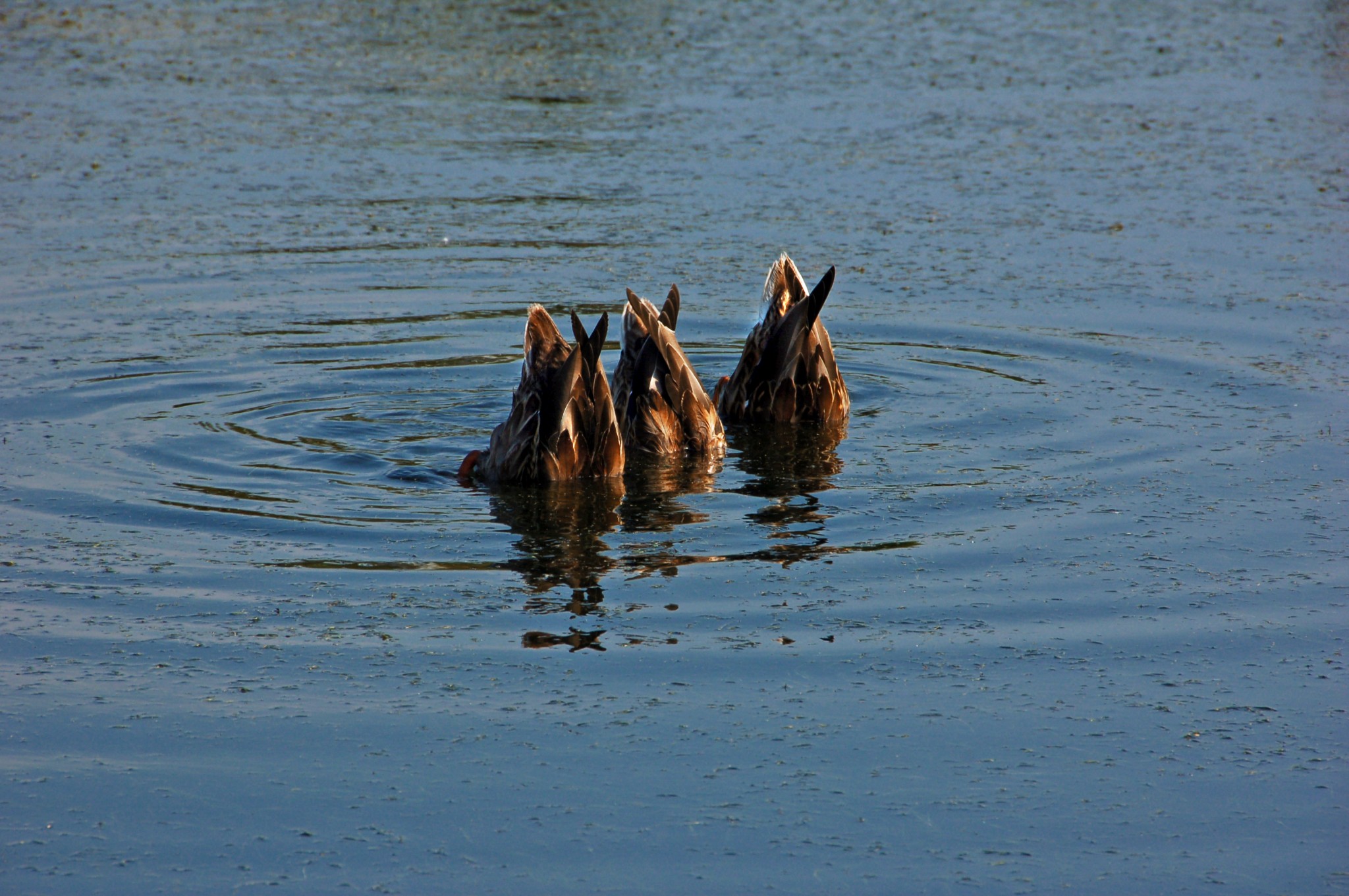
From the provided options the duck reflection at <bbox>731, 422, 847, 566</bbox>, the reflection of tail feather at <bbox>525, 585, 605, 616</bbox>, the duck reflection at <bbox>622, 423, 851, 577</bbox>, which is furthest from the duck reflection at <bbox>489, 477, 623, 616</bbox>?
the duck reflection at <bbox>731, 422, 847, 566</bbox>

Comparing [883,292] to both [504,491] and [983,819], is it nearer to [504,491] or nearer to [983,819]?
[504,491]

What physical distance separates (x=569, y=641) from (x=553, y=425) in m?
1.92

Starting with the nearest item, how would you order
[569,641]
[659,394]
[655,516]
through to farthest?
1. [569,641]
2. [655,516]
3. [659,394]

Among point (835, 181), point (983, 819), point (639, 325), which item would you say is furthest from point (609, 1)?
point (983, 819)

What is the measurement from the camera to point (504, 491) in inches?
269

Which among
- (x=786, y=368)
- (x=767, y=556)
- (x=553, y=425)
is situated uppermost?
(x=786, y=368)

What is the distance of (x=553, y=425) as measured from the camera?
6.77 m

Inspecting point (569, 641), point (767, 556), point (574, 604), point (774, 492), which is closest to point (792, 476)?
point (774, 492)

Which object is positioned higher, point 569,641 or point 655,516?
point 655,516

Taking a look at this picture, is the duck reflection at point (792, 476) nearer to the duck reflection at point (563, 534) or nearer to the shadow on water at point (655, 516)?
the shadow on water at point (655, 516)

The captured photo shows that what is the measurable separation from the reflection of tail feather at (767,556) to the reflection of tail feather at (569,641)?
0.65 metres

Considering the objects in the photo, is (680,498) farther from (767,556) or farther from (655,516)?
(767,556)

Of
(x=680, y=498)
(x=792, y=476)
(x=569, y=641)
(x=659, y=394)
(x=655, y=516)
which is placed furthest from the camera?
(x=659, y=394)

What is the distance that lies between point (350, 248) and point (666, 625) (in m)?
5.67
